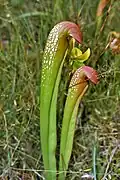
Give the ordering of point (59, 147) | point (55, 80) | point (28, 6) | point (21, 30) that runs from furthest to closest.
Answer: point (28, 6), point (21, 30), point (59, 147), point (55, 80)

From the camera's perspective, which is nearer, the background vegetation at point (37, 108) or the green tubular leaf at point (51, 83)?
the green tubular leaf at point (51, 83)

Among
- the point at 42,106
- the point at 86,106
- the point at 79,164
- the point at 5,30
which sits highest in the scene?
the point at 5,30

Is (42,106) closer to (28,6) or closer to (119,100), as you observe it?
(119,100)

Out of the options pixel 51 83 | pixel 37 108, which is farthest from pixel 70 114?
pixel 37 108

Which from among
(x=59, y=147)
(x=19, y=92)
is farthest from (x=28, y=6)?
(x=59, y=147)
